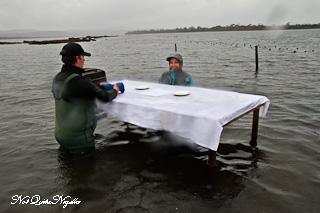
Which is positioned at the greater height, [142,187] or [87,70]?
[87,70]

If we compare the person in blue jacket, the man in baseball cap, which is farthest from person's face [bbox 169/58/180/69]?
the man in baseball cap

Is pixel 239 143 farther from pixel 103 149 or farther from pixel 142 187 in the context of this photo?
pixel 103 149

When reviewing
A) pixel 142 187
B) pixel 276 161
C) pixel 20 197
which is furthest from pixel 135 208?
pixel 276 161

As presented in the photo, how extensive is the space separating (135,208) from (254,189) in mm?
1868

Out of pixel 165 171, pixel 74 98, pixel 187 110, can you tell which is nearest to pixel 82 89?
pixel 74 98

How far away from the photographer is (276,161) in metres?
4.55

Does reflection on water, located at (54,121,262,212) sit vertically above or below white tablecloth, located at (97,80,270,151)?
below

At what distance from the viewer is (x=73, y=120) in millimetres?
3887

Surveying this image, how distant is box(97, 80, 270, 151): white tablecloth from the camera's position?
3225 millimetres

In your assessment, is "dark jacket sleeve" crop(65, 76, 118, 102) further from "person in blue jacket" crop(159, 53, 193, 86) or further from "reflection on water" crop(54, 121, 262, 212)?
"person in blue jacket" crop(159, 53, 193, 86)

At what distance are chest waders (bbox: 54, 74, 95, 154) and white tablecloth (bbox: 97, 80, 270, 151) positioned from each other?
1.59ft

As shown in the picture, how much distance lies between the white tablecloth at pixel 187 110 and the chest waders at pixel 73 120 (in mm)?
486

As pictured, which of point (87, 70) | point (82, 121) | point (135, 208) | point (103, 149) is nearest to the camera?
point (135, 208)

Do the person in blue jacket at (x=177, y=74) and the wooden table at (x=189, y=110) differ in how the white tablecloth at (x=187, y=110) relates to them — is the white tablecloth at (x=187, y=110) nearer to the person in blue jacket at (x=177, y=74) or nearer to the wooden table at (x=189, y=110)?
the wooden table at (x=189, y=110)
